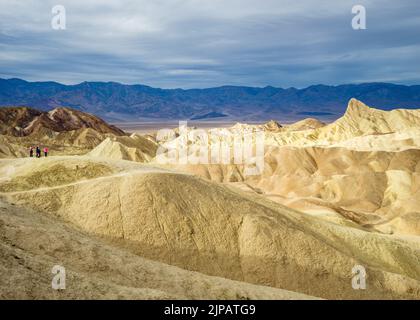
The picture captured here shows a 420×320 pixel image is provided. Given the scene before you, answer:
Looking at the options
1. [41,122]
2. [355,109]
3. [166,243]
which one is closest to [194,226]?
[166,243]

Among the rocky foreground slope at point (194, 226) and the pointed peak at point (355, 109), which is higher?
the pointed peak at point (355, 109)

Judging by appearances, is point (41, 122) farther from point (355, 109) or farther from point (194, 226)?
point (194, 226)

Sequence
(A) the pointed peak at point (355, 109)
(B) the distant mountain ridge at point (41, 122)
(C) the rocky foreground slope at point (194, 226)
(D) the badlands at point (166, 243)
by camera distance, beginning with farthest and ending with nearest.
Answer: (B) the distant mountain ridge at point (41, 122), (A) the pointed peak at point (355, 109), (C) the rocky foreground slope at point (194, 226), (D) the badlands at point (166, 243)

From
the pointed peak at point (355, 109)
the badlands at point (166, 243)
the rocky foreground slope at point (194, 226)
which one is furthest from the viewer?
the pointed peak at point (355, 109)

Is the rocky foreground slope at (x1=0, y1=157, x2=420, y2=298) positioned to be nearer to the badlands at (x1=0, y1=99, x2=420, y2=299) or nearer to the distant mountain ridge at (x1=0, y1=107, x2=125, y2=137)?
the badlands at (x1=0, y1=99, x2=420, y2=299)

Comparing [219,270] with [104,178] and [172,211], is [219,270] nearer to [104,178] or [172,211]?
[172,211]

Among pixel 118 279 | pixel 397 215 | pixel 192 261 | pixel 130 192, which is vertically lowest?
pixel 397 215

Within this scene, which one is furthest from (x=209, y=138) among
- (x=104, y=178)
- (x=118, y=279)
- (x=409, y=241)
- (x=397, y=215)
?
(x=118, y=279)

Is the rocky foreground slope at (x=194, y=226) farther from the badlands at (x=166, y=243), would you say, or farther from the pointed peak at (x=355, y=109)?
the pointed peak at (x=355, y=109)

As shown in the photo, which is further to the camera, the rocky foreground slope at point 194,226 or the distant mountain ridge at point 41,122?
the distant mountain ridge at point 41,122

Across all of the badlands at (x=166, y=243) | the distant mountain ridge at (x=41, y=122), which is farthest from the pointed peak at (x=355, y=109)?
the distant mountain ridge at (x=41, y=122)
